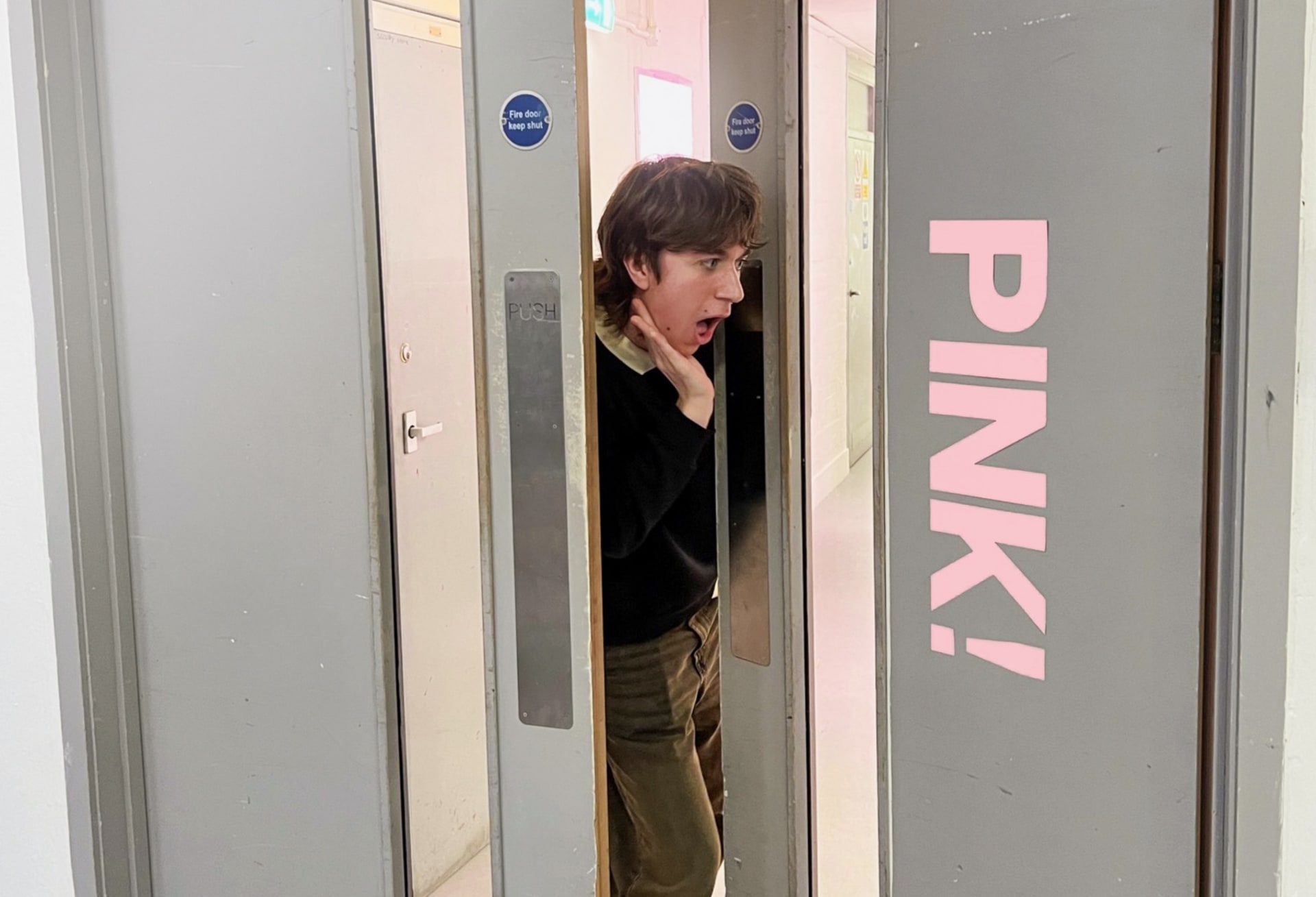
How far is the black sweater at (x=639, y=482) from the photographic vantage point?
2008 millimetres

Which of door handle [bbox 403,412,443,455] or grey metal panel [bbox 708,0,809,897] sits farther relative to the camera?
door handle [bbox 403,412,443,455]

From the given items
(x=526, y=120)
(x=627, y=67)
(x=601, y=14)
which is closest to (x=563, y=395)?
(x=526, y=120)

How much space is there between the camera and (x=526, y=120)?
1.56 m

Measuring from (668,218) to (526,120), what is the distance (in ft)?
1.76

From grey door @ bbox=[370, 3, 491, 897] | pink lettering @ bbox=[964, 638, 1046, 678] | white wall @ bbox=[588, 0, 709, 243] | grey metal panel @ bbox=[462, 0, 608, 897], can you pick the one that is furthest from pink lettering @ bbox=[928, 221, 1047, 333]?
white wall @ bbox=[588, 0, 709, 243]

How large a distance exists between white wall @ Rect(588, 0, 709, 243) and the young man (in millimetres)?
1046

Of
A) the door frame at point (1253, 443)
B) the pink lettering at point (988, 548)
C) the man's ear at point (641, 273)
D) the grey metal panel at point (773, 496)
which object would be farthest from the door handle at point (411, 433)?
the door frame at point (1253, 443)

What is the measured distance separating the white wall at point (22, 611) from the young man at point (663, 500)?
97 centimetres

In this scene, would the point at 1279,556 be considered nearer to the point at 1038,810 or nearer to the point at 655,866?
the point at 1038,810

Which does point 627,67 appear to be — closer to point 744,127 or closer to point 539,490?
point 744,127

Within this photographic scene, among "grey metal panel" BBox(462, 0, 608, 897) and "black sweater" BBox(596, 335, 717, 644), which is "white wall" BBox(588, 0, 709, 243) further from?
"grey metal panel" BBox(462, 0, 608, 897)

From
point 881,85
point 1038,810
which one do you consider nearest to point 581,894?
point 1038,810

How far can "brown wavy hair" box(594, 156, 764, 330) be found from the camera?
1.93 m

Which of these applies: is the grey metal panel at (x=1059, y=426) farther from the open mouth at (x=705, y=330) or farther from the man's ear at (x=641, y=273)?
the man's ear at (x=641, y=273)
